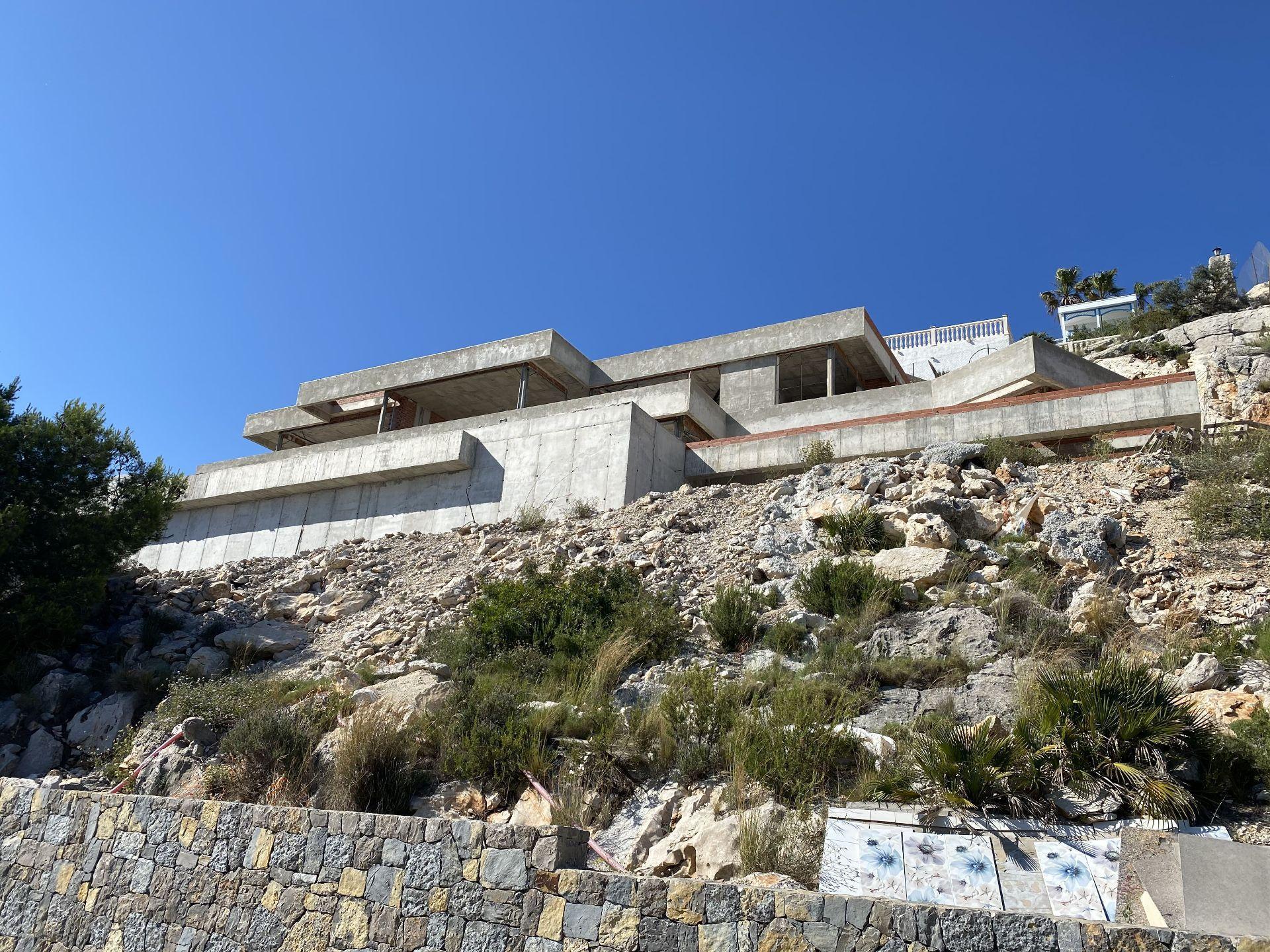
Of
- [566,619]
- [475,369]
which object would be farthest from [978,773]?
[475,369]

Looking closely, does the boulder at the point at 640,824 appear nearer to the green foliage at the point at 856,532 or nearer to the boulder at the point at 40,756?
the green foliage at the point at 856,532

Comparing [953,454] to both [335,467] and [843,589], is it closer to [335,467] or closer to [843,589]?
[843,589]

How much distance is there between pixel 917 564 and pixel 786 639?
8.63 ft

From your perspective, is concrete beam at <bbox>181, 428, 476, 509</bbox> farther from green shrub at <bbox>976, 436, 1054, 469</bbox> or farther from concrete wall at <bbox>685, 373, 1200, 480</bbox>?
green shrub at <bbox>976, 436, 1054, 469</bbox>

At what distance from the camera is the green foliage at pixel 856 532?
44.7 ft

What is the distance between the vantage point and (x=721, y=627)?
1152cm

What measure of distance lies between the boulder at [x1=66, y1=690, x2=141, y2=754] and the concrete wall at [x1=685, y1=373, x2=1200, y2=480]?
1223 cm

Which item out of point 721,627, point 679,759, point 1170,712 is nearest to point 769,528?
point 721,627

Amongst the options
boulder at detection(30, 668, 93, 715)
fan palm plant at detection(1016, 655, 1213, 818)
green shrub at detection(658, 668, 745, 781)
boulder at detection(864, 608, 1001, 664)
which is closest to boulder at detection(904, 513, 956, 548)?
boulder at detection(864, 608, 1001, 664)

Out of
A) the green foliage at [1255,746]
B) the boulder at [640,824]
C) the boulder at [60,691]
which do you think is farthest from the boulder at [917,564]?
the boulder at [60,691]

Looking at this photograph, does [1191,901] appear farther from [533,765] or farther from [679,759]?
[533,765]

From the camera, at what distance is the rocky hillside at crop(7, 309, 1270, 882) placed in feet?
25.6

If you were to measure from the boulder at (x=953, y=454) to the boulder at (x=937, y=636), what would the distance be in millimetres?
5792

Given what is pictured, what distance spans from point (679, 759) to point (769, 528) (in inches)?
295
